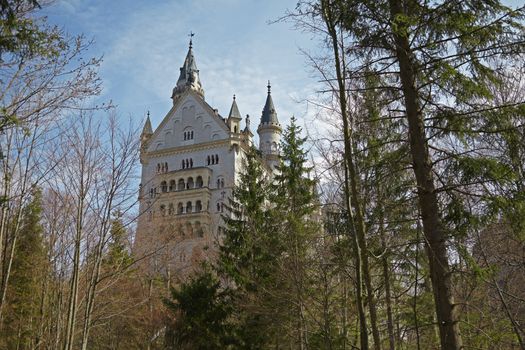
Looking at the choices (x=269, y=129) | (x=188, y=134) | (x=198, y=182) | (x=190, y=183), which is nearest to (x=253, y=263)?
(x=198, y=182)

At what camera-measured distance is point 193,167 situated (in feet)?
147

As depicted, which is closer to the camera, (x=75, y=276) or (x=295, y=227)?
(x=75, y=276)

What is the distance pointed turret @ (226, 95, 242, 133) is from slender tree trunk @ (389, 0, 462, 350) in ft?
124

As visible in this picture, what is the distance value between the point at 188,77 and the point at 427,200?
5002cm

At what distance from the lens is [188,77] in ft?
179

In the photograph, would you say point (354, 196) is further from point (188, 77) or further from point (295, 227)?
point (188, 77)

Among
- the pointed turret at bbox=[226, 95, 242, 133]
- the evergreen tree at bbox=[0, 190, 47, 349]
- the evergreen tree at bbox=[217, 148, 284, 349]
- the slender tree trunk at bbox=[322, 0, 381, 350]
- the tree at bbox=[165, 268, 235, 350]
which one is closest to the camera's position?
the slender tree trunk at bbox=[322, 0, 381, 350]

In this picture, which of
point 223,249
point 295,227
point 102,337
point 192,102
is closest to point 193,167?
point 192,102

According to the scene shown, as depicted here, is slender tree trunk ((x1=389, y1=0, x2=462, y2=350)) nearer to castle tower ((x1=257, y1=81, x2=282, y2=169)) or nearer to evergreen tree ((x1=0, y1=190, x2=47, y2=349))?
evergreen tree ((x1=0, y1=190, x2=47, y2=349))

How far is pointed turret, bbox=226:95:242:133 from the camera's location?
45.5 meters

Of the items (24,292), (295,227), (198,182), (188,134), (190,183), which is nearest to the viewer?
(295,227)

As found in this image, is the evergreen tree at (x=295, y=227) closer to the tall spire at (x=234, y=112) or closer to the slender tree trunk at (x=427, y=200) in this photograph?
the slender tree trunk at (x=427, y=200)

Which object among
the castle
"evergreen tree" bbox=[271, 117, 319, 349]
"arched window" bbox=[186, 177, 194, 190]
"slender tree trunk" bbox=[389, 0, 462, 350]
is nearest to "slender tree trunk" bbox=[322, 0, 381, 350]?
"slender tree trunk" bbox=[389, 0, 462, 350]

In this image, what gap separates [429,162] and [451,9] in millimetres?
2372
